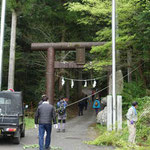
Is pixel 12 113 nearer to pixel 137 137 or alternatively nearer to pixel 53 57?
pixel 137 137

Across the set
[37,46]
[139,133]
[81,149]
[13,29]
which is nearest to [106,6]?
[37,46]

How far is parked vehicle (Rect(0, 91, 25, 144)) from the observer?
339 inches

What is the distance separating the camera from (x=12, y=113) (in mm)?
9789

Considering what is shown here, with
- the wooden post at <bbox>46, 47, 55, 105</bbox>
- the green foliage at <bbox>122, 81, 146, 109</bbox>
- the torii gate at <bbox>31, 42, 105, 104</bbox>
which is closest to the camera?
the green foliage at <bbox>122, 81, 146, 109</bbox>

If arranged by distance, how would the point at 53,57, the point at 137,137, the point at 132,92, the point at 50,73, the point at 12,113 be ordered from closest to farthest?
the point at 12,113 < the point at 137,137 < the point at 132,92 < the point at 50,73 < the point at 53,57

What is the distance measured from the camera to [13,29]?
18.8 m

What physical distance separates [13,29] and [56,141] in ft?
38.6

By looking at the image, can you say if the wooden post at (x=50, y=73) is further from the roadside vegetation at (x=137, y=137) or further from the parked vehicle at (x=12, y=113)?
the parked vehicle at (x=12, y=113)

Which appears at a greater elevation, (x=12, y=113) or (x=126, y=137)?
(x=12, y=113)

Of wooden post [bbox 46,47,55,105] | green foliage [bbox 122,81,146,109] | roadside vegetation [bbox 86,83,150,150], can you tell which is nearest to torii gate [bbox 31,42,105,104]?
wooden post [bbox 46,47,55,105]

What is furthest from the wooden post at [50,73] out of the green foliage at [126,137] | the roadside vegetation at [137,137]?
the green foliage at [126,137]

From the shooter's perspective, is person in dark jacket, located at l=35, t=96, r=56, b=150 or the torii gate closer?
person in dark jacket, located at l=35, t=96, r=56, b=150

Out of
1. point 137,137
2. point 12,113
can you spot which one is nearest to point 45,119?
point 12,113

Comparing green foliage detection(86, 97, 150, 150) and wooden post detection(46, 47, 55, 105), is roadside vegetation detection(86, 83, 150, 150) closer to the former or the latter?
green foliage detection(86, 97, 150, 150)
